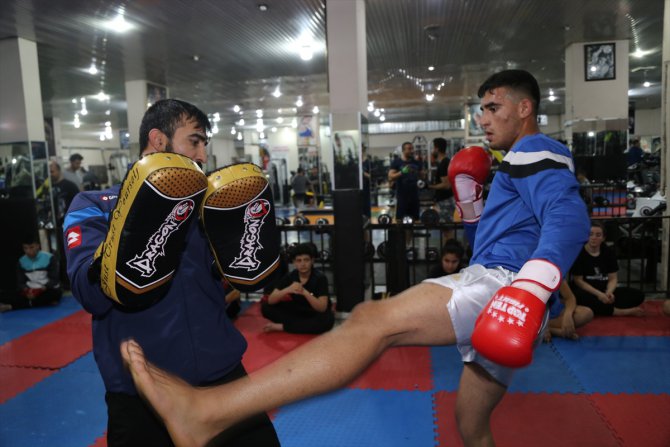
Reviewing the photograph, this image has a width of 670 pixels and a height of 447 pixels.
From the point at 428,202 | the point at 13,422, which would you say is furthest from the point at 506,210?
the point at 428,202

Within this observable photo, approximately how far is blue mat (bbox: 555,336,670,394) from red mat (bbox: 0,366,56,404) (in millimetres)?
4140

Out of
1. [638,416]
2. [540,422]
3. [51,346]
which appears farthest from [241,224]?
[51,346]

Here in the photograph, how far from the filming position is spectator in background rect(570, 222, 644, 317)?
4.77m

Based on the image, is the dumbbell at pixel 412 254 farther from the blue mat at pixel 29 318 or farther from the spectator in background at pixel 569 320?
the blue mat at pixel 29 318

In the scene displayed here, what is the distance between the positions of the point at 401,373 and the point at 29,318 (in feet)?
15.0

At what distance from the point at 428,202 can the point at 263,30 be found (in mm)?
7677

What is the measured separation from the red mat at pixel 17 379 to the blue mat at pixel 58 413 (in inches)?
3.0

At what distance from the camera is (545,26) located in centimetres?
860

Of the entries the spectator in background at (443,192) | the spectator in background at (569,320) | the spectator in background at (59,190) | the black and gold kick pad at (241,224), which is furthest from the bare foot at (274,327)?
the spectator in background at (59,190)

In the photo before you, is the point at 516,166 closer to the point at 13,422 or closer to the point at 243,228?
the point at 243,228

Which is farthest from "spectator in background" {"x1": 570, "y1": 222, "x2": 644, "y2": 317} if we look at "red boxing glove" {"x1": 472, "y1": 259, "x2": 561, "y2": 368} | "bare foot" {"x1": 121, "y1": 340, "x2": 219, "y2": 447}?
"bare foot" {"x1": 121, "y1": 340, "x2": 219, "y2": 447}

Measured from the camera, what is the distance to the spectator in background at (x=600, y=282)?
188 inches

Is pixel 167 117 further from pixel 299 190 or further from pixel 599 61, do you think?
pixel 299 190

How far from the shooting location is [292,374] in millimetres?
1380
